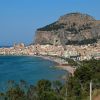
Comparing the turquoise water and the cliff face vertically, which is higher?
the cliff face

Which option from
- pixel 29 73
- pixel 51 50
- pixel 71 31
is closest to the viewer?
pixel 29 73

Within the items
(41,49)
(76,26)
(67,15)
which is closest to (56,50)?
(41,49)

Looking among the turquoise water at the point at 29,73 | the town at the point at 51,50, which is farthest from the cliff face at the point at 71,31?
the turquoise water at the point at 29,73

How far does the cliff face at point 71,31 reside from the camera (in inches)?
6058

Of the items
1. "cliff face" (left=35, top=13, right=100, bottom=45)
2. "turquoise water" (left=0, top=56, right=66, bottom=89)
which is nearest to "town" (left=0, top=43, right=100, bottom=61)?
"cliff face" (left=35, top=13, right=100, bottom=45)

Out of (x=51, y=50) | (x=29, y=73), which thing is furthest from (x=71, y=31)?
(x=29, y=73)

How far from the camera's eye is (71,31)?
509ft

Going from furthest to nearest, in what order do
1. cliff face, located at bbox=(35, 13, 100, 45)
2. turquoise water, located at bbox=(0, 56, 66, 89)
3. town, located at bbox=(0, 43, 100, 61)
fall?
cliff face, located at bbox=(35, 13, 100, 45) → town, located at bbox=(0, 43, 100, 61) → turquoise water, located at bbox=(0, 56, 66, 89)

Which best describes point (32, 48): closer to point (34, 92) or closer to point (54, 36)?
point (54, 36)

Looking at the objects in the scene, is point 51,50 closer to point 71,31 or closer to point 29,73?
point 71,31

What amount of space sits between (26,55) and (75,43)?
20391 millimetres

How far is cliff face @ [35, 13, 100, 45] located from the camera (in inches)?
6058

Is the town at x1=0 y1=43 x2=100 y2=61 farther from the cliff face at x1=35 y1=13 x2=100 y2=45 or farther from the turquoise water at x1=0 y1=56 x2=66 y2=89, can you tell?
the turquoise water at x1=0 y1=56 x2=66 y2=89

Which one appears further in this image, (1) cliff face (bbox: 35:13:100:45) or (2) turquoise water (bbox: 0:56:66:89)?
(1) cliff face (bbox: 35:13:100:45)
